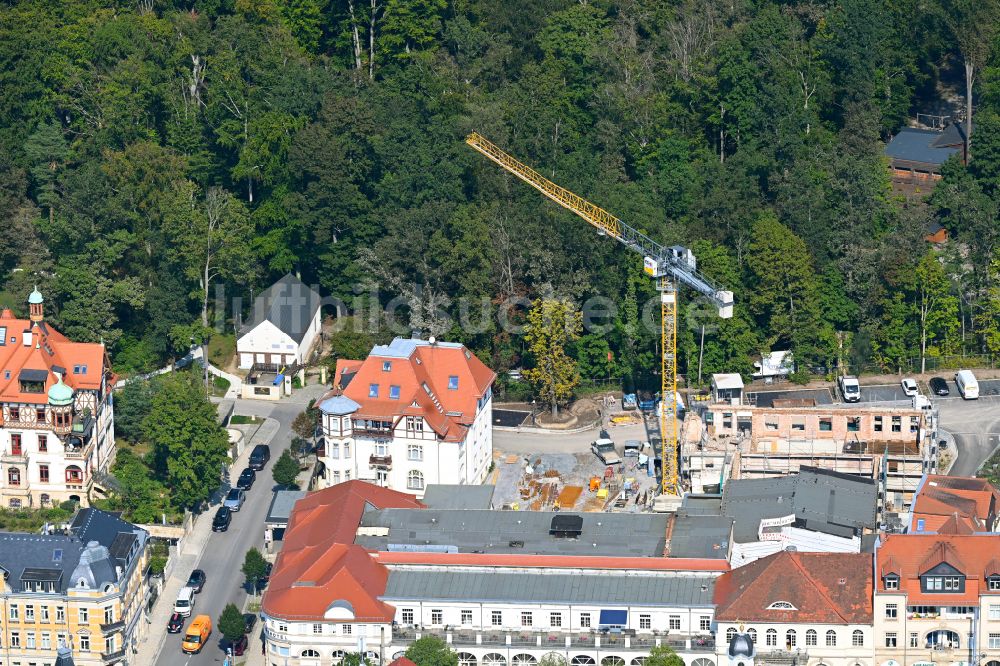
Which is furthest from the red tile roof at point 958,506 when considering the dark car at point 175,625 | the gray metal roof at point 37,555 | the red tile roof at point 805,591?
the gray metal roof at point 37,555

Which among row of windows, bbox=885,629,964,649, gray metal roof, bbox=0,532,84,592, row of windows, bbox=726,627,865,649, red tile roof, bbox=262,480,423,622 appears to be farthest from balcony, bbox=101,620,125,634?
row of windows, bbox=885,629,964,649

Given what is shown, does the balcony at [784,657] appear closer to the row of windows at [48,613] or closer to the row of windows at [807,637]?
the row of windows at [807,637]

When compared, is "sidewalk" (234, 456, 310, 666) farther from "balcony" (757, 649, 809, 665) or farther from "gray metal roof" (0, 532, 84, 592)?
"balcony" (757, 649, 809, 665)

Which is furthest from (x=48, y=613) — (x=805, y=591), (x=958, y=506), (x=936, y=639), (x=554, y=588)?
(x=958, y=506)

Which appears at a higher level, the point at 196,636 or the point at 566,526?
the point at 566,526

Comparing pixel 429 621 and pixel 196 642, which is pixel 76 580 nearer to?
pixel 196 642

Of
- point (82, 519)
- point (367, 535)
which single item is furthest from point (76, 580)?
point (367, 535)

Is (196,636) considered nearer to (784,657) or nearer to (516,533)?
(516,533)
